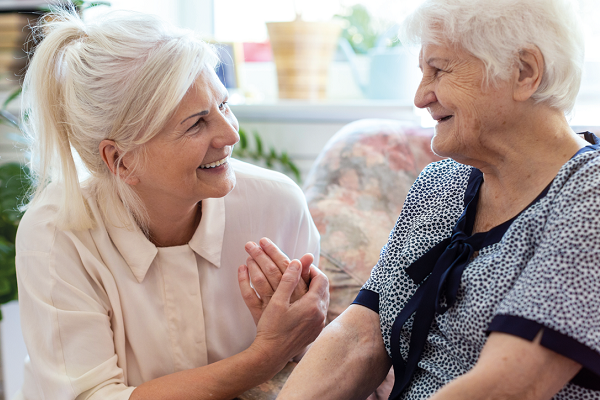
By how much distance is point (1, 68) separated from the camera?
2.39 metres

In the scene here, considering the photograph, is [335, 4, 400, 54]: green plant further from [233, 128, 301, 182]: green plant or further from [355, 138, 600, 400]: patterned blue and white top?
[355, 138, 600, 400]: patterned blue and white top

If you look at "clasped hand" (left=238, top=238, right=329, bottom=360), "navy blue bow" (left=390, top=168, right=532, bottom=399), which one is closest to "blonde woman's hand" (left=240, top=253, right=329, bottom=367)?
"clasped hand" (left=238, top=238, right=329, bottom=360)

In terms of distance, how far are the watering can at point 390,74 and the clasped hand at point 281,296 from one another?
1.25 meters

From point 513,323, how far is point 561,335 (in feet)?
0.21

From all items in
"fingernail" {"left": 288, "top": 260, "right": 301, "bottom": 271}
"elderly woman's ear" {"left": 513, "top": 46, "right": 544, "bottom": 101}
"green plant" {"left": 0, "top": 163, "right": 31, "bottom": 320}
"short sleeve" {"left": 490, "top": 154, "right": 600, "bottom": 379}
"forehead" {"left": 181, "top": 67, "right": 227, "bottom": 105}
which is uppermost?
"elderly woman's ear" {"left": 513, "top": 46, "right": 544, "bottom": 101}

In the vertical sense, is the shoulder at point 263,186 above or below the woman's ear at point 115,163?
below

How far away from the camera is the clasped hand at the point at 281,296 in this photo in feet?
3.82

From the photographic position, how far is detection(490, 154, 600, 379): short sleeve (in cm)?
72

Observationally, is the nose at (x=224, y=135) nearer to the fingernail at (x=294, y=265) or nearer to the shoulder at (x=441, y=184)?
the fingernail at (x=294, y=265)

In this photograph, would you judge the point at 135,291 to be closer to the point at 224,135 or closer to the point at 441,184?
the point at 224,135

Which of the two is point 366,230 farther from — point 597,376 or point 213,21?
point 213,21


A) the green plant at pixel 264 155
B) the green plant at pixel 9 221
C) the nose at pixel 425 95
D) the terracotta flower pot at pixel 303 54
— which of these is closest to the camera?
the nose at pixel 425 95

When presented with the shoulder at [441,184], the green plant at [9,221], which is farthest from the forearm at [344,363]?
the green plant at [9,221]

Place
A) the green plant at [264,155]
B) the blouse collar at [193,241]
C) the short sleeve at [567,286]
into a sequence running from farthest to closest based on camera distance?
the green plant at [264,155], the blouse collar at [193,241], the short sleeve at [567,286]
